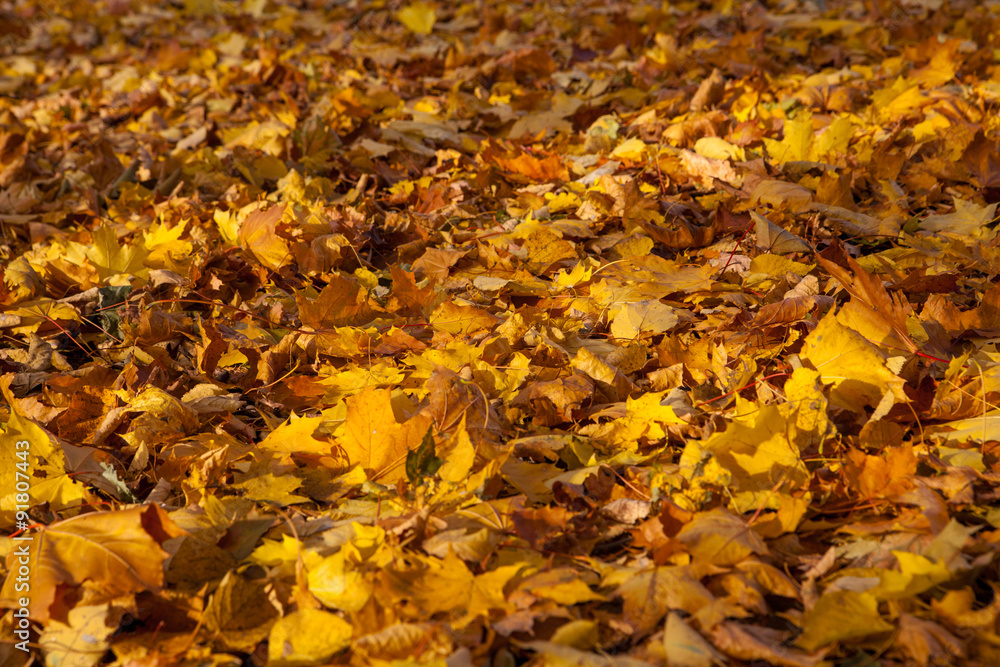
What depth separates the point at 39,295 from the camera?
2.04 m

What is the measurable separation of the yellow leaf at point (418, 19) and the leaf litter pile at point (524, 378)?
5.24 feet

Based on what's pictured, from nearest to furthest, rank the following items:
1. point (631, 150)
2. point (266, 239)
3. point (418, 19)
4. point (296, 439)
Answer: point (296, 439) < point (266, 239) < point (631, 150) < point (418, 19)

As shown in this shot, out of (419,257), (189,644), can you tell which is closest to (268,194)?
(419,257)

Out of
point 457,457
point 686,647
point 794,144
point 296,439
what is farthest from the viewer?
point 794,144

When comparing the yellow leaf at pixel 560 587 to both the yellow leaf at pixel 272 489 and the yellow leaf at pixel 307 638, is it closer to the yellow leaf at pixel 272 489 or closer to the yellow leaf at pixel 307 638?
the yellow leaf at pixel 307 638

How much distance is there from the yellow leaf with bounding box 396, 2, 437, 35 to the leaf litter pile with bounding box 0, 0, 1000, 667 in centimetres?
160

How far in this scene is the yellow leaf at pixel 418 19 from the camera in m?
4.46

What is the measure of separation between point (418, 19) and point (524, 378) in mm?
3644

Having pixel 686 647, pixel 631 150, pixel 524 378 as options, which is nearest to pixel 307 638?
pixel 686 647

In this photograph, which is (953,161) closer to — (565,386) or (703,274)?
(703,274)

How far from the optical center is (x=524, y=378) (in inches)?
60.4

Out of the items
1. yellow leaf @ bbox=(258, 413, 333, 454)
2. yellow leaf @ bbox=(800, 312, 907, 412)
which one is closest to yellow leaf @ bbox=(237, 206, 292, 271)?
yellow leaf @ bbox=(258, 413, 333, 454)

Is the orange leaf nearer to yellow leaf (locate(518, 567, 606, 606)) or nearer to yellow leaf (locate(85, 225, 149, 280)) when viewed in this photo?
yellow leaf (locate(518, 567, 606, 606))

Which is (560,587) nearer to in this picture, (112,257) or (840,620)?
(840,620)
